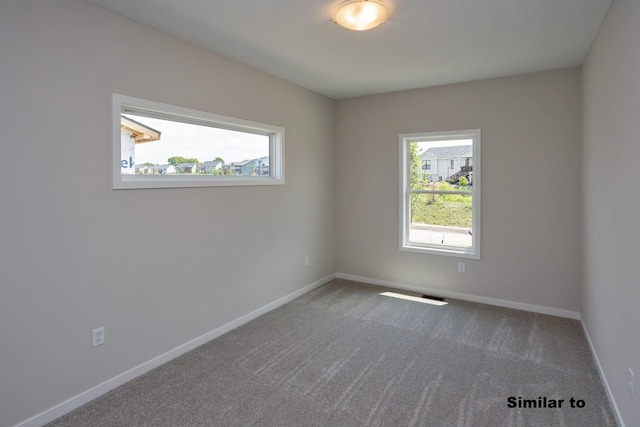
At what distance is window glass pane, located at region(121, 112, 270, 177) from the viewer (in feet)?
8.75

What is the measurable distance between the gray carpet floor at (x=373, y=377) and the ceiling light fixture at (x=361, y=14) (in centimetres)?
249

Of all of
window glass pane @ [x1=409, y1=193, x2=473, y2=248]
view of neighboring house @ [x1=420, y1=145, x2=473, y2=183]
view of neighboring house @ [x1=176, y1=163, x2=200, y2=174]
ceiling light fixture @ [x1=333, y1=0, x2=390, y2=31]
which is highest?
ceiling light fixture @ [x1=333, y1=0, x2=390, y2=31]

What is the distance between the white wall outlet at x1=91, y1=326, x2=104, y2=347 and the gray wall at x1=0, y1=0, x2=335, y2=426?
0.04 metres

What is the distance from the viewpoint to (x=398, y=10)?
2.34 metres

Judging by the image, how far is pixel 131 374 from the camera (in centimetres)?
256

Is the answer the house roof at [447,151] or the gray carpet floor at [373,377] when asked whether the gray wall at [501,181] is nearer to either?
the house roof at [447,151]

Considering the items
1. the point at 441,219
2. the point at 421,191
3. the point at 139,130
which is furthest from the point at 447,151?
the point at 139,130

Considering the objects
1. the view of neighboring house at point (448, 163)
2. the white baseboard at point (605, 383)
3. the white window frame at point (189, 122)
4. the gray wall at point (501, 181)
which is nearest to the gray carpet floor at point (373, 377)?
the white baseboard at point (605, 383)

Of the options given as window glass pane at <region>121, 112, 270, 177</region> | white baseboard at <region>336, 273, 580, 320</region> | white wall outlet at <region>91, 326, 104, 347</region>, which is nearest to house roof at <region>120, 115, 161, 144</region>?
window glass pane at <region>121, 112, 270, 177</region>

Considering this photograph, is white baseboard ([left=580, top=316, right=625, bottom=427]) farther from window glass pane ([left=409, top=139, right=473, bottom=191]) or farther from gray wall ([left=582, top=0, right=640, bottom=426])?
window glass pane ([left=409, top=139, right=473, bottom=191])

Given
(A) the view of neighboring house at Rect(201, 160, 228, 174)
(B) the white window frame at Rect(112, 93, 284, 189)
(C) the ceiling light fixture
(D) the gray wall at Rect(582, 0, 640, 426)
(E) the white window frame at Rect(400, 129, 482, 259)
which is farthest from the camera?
(E) the white window frame at Rect(400, 129, 482, 259)

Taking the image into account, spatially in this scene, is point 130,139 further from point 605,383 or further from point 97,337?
point 605,383

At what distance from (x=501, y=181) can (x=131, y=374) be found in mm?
3927

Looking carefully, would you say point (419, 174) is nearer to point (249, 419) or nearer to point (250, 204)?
point (250, 204)
